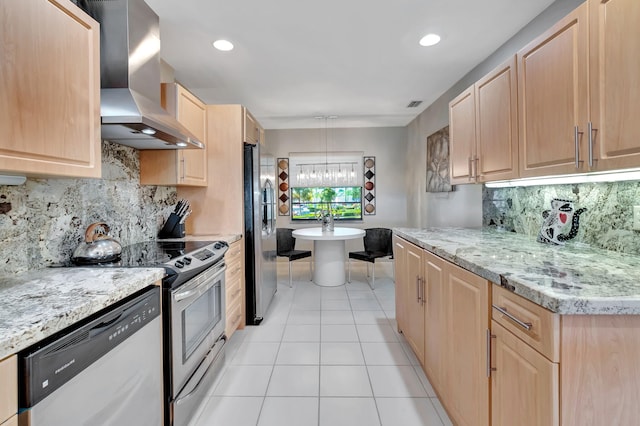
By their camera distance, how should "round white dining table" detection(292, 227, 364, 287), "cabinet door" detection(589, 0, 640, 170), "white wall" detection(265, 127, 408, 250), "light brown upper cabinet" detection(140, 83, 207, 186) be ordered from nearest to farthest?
"cabinet door" detection(589, 0, 640, 170), "light brown upper cabinet" detection(140, 83, 207, 186), "round white dining table" detection(292, 227, 364, 287), "white wall" detection(265, 127, 408, 250)

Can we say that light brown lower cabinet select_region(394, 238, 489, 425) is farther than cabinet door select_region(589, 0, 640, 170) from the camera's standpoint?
Yes

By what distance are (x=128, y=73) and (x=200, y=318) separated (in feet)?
5.01

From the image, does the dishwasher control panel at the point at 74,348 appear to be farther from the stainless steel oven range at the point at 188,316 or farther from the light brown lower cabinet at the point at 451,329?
the light brown lower cabinet at the point at 451,329

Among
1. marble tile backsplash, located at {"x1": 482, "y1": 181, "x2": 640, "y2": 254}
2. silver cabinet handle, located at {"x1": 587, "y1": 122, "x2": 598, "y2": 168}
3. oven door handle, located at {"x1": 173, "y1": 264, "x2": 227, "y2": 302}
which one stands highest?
silver cabinet handle, located at {"x1": 587, "y1": 122, "x2": 598, "y2": 168}

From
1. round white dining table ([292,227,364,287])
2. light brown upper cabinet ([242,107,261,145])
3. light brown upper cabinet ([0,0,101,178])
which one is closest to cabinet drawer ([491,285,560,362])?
light brown upper cabinet ([0,0,101,178])

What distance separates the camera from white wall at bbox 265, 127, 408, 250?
5.54 m

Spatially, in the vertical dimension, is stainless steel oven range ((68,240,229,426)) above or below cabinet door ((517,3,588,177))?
below

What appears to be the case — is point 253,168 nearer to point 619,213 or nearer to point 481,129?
point 481,129

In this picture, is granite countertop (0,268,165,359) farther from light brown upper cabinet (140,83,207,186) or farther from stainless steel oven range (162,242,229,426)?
light brown upper cabinet (140,83,207,186)

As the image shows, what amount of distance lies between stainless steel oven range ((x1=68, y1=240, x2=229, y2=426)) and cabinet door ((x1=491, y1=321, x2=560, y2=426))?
1.47 metres

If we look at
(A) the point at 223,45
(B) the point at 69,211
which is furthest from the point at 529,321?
(A) the point at 223,45

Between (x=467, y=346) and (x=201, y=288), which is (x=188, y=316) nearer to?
(x=201, y=288)

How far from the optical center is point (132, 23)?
1.82 meters

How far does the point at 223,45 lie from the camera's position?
2549mm
